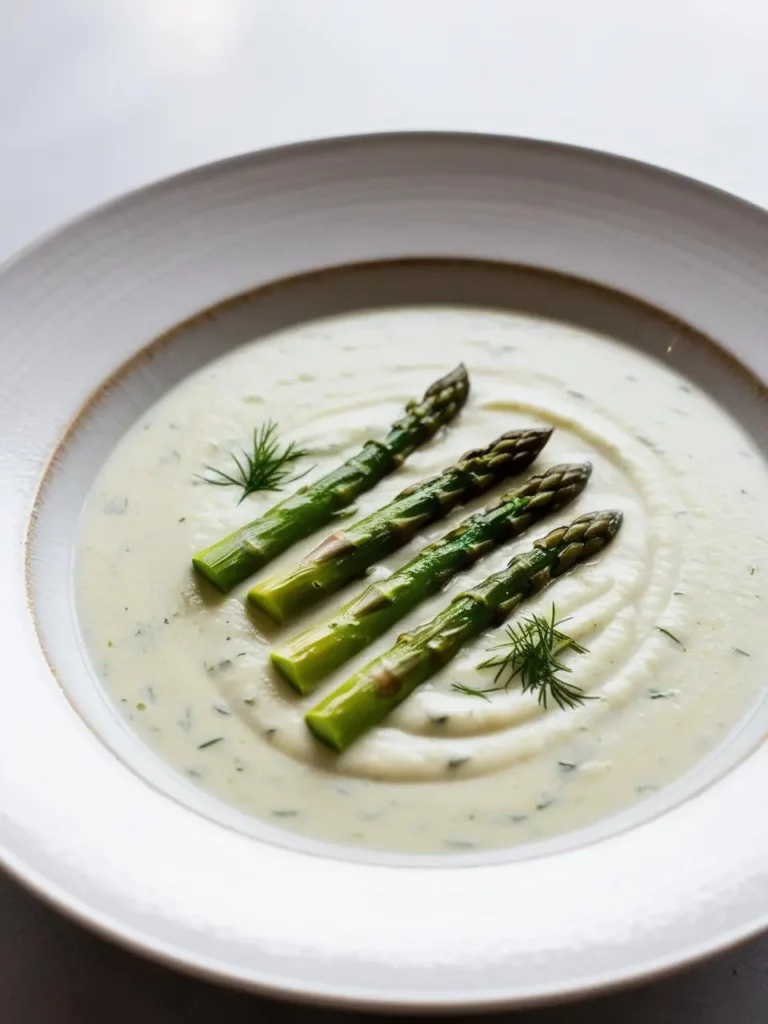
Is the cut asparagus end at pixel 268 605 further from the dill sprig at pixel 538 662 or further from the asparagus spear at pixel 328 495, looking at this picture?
the dill sprig at pixel 538 662

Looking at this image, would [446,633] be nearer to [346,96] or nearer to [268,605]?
[268,605]

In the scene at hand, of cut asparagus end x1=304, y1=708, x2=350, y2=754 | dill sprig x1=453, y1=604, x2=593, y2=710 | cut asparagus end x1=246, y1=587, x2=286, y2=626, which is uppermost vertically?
dill sprig x1=453, y1=604, x2=593, y2=710

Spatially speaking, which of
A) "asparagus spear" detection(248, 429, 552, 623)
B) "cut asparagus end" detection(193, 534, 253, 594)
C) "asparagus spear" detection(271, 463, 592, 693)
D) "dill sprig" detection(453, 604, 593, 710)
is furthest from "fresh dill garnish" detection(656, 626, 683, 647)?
"cut asparagus end" detection(193, 534, 253, 594)

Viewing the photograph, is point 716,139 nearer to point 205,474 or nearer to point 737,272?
point 737,272

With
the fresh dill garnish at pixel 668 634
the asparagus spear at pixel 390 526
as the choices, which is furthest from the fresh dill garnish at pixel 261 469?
the fresh dill garnish at pixel 668 634

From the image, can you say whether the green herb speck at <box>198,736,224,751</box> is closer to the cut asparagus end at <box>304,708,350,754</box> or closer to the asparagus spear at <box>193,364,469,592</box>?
the cut asparagus end at <box>304,708,350,754</box>
